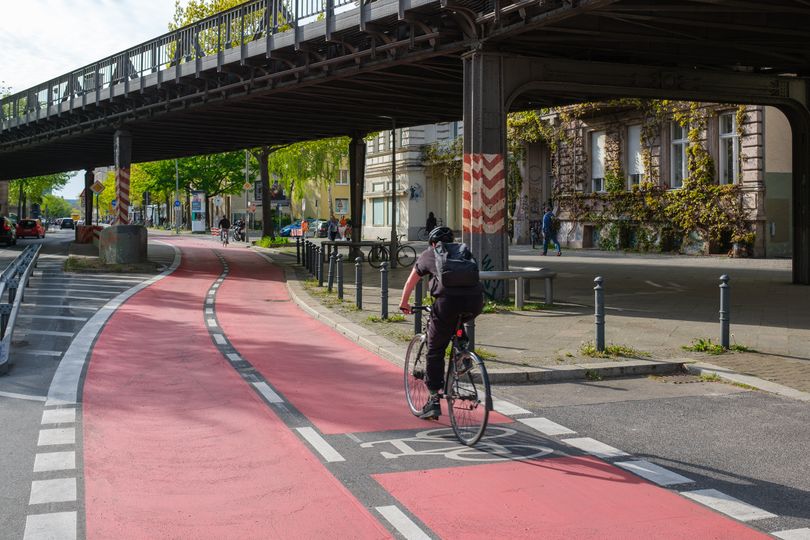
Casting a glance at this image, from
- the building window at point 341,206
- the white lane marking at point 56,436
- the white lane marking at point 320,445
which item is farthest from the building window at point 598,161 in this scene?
the building window at point 341,206

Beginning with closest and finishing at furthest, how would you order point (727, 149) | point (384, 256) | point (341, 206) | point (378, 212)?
point (384, 256), point (727, 149), point (378, 212), point (341, 206)

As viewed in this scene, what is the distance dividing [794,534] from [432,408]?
301 cm

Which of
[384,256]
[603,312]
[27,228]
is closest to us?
[603,312]

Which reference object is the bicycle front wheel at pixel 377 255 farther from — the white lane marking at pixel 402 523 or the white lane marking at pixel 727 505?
the white lane marking at pixel 402 523

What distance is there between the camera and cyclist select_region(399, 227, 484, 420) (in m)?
6.62

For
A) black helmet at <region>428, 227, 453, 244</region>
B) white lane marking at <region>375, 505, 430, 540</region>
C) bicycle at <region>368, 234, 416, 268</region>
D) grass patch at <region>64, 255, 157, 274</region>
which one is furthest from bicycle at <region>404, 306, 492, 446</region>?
grass patch at <region>64, 255, 157, 274</region>

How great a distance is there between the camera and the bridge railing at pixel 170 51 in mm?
20312

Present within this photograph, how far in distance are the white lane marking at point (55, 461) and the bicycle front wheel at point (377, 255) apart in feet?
72.9

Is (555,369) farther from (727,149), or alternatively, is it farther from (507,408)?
(727,149)

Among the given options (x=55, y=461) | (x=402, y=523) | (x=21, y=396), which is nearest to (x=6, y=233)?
(x=21, y=396)

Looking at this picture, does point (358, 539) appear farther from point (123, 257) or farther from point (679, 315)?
point (123, 257)

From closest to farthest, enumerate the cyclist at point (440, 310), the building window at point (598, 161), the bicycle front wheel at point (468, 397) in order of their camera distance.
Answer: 1. the bicycle front wheel at point (468, 397)
2. the cyclist at point (440, 310)
3. the building window at point (598, 161)

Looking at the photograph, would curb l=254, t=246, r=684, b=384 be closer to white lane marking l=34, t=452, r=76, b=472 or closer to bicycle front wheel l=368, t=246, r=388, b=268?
white lane marking l=34, t=452, r=76, b=472

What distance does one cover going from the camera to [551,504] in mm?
5164
